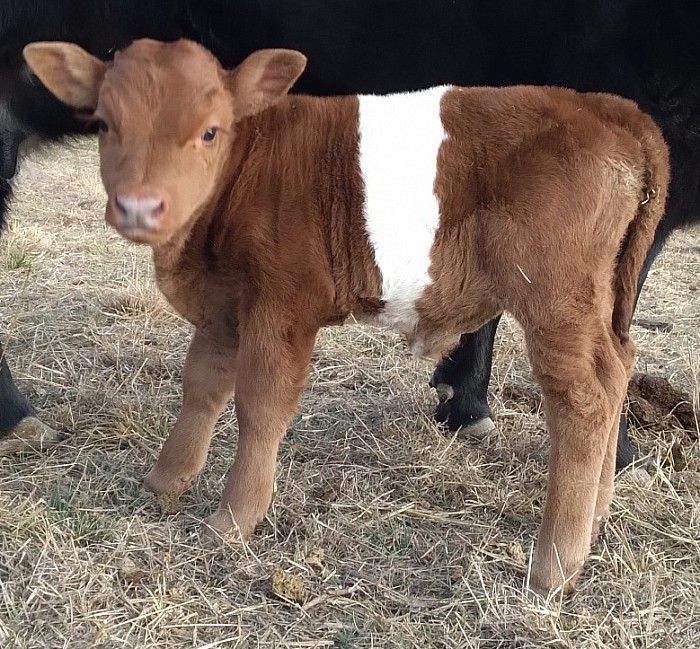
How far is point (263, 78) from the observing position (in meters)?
2.22

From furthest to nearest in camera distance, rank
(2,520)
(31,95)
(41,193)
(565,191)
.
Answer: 1. (41,193)
2. (31,95)
3. (2,520)
4. (565,191)

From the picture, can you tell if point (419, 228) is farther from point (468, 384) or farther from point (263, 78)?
point (468, 384)

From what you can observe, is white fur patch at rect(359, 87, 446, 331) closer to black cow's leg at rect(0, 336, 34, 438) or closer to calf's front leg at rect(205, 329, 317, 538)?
calf's front leg at rect(205, 329, 317, 538)

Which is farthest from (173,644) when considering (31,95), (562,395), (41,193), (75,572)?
(41,193)

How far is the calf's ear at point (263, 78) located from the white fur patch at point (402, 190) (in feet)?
0.81

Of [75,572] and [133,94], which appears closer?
[133,94]

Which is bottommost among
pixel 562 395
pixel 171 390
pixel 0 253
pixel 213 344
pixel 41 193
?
pixel 41 193

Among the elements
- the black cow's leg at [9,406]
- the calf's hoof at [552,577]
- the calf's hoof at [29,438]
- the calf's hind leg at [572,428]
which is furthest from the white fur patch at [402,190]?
the black cow's leg at [9,406]

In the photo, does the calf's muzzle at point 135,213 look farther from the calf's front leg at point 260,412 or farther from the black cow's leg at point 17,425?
the black cow's leg at point 17,425

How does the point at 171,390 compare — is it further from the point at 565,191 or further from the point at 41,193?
the point at 41,193

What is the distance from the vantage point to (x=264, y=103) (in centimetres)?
225

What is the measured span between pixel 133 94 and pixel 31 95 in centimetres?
121

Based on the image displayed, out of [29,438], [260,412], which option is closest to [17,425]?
[29,438]

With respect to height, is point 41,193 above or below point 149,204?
below
